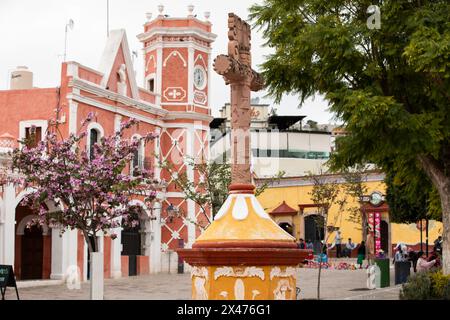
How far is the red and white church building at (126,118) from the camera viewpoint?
96.5 ft

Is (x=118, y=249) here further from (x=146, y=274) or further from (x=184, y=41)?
(x=184, y=41)

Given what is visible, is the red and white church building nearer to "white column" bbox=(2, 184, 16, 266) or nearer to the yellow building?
"white column" bbox=(2, 184, 16, 266)

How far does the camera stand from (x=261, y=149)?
62062 mm

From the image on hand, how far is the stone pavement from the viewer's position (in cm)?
2158

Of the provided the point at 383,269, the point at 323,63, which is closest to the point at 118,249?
the point at 383,269

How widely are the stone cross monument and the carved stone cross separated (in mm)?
10

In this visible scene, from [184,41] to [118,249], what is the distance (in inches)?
449

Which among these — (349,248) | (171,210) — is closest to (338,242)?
(349,248)

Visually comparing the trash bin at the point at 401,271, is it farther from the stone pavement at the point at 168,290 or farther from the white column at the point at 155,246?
the white column at the point at 155,246

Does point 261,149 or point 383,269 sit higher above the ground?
point 261,149

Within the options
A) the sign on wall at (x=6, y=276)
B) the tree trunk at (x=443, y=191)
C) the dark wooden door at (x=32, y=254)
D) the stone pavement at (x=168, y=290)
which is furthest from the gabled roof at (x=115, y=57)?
the tree trunk at (x=443, y=191)

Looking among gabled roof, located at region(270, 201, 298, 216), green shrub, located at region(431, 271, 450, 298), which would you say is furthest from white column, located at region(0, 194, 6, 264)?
gabled roof, located at region(270, 201, 298, 216)

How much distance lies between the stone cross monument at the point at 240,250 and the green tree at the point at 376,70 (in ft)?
26.9

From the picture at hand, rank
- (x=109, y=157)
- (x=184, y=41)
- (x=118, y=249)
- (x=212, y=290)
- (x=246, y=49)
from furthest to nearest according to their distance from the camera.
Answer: (x=184, y=41)
(x=118, y=249)
(x=109, y=157)
(x=246, y=49)
(x=212, y=290)
